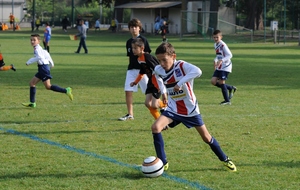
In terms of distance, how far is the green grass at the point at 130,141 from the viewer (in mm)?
7738

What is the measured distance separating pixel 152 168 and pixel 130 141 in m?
2.51

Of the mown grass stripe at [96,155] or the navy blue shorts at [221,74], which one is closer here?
the mown grass stripe at [96,155]

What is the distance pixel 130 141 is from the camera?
1022cm

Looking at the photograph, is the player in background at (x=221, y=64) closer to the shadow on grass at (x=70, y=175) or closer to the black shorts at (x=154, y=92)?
the black shorts at (x=154, y=92)

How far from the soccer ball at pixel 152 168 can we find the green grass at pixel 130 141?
8 centimetres

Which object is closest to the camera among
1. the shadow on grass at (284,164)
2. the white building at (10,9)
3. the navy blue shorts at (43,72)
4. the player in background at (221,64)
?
the shadow on grass at (284,164)

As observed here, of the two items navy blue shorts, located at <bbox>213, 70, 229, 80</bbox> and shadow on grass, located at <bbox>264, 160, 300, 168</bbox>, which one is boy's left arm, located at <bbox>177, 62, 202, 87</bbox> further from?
navy blue shorts, located at <bbox>213, 70, 229, 80</bbox>

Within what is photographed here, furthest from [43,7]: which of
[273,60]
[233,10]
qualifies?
[273,60]

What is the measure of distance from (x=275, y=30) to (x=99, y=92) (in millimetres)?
33021

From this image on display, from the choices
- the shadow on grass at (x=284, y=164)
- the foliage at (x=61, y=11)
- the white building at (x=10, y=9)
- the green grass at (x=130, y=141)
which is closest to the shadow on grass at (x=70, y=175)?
the green grass at (x=130, y=141)

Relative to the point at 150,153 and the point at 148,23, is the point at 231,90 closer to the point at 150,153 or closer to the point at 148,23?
the point at 150,153

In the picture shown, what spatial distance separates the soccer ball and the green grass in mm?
77

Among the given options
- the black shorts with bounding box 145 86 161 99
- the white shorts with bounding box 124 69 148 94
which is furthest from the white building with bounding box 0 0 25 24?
the black shorts with bounding box 145 86 161 99

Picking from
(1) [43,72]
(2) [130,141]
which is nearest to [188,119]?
(2) [130,141]
